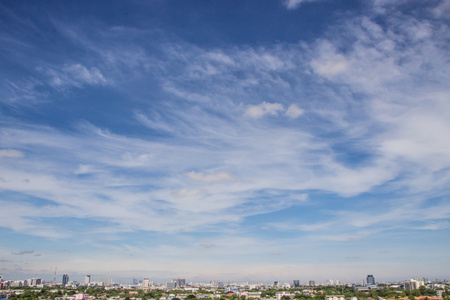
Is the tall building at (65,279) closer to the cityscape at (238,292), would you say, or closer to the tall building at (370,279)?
the cityscape at (238,292)

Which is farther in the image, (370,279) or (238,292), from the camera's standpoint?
(370,279)

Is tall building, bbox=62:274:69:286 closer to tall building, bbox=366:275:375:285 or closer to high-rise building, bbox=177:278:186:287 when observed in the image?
high-rise building, bbox=177:278:186:287

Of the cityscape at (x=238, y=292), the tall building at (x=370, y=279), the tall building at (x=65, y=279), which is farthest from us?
the tall building at (x=65, y=279)

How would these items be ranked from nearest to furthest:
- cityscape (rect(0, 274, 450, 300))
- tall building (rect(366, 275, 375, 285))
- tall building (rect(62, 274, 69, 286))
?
1. cityscape (rect(0, 274, 450, 300))
2. tall building (rect(366, 275, 375, 285))
3. tall building (rect(62, 274, 69, 286))

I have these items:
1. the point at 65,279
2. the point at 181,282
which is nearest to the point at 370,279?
the point at 181,282

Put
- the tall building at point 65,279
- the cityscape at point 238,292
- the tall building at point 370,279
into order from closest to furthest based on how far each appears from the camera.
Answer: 1. the cityscape at point 238,292
2. the tall building at point 370,279
3. the tall building at point 65,279

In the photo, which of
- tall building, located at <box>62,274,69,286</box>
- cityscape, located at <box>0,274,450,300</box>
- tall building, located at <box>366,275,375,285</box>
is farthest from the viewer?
tall building, located at <box>62,274,69,286</box>

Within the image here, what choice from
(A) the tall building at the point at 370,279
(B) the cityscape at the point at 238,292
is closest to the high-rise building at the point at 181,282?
(B) the cityscape at the point at 238,292

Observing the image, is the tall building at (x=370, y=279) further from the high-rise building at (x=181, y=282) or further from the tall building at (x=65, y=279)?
the tall building at (x=65, y=279)

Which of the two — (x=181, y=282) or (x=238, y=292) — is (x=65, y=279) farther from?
(x=238, y=292)

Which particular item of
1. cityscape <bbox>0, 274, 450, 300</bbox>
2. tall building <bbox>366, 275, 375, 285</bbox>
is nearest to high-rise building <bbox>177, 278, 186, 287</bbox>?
cityscape <bbox>0, 274, 450, 300</bbox>

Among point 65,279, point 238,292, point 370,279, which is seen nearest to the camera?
point 238,292

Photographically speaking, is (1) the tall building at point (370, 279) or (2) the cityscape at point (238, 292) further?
(1) the tall building at point (370, 279)

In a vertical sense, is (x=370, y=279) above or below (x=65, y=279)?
below
